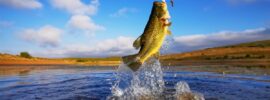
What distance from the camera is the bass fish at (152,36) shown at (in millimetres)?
8070

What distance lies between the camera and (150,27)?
8578mm

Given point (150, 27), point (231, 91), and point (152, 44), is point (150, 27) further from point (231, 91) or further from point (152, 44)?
point (231, 91)

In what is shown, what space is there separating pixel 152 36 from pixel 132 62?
0.90 m

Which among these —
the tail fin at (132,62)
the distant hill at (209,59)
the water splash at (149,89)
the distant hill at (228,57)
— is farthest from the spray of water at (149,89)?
the distant hill at (228,57)

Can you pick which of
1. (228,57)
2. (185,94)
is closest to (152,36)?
(185,94)

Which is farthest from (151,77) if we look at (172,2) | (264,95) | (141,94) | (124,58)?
(172,2)

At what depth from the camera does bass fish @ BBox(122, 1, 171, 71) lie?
8.07 meters

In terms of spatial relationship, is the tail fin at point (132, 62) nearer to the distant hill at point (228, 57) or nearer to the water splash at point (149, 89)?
the water splash at point (149, 89)

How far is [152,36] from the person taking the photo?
8516 millimetres

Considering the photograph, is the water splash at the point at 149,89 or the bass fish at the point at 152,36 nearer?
the bass fish at the point at 152,36

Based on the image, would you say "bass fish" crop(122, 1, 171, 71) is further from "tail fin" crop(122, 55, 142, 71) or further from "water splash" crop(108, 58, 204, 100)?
"water splash" crop(108, 58, 204, 100)

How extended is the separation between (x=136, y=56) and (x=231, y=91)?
256 inches

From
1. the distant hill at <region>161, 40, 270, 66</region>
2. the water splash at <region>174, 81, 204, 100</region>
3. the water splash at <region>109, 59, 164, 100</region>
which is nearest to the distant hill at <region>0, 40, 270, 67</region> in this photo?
the distant hill at <region>161, 40, 270, 66</region>

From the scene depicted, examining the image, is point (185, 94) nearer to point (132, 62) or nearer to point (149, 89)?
point (149, 89)
